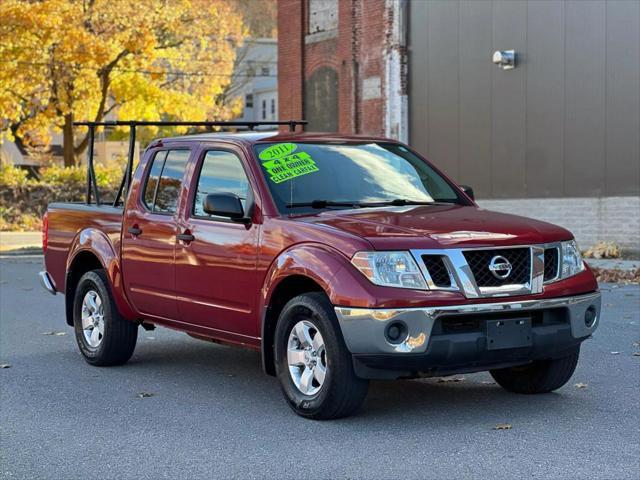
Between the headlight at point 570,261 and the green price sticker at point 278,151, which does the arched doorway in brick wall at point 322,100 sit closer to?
the green price sticker at point 278,151

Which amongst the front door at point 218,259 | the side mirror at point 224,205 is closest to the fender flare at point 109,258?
the front door at point 218,259

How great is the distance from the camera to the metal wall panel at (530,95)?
69.3ft

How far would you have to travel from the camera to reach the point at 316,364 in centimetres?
686

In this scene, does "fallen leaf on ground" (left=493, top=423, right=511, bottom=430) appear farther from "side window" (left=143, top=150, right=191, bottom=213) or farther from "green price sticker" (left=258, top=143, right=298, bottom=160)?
"side window" (left=143, top=150, right=191, bottom=213)

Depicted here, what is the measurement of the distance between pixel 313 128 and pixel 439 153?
5.66 m

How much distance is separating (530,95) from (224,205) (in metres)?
16.7

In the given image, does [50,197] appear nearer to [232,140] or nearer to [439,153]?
[439,153]

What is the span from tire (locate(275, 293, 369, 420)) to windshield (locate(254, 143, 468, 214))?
2.75 ft

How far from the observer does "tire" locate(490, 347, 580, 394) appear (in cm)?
747

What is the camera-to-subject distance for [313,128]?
30375mm

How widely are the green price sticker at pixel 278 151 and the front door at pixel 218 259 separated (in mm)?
190

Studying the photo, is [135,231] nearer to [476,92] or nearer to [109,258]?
[109,258]

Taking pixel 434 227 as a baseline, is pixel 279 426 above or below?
below

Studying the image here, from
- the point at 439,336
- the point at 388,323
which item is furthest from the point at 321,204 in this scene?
the point at 439,336
